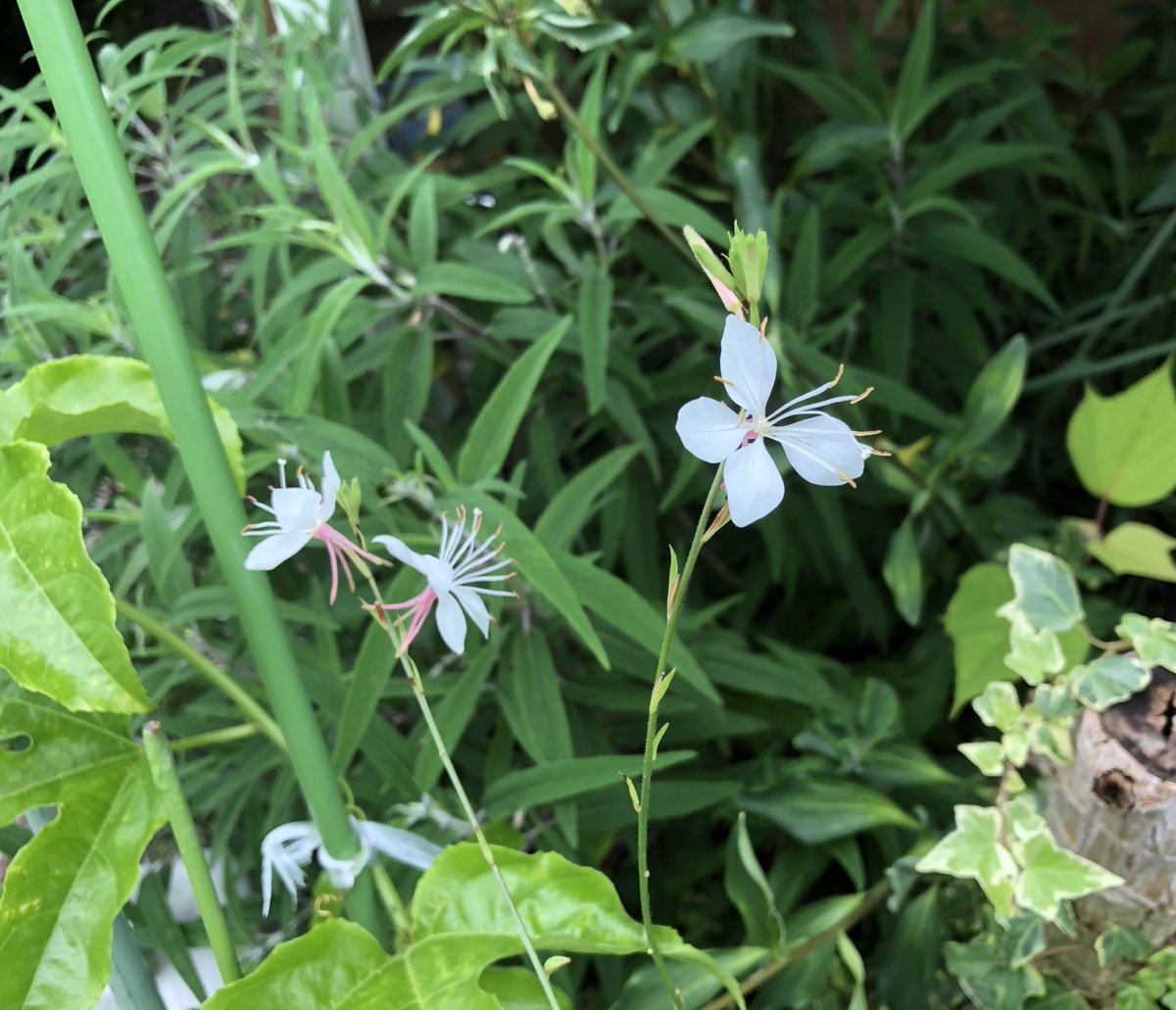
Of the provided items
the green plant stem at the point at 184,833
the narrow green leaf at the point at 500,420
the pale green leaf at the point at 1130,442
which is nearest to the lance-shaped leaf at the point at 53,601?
the green plant stem at the point at 184,833

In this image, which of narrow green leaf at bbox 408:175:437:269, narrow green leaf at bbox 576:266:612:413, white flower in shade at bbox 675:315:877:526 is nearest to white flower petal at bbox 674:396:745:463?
white flower in shade at bbox 675:315:877:526

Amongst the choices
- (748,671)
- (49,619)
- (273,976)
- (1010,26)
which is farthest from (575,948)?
(1010,26)

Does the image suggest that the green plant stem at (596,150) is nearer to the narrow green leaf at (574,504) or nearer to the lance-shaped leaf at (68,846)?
the narrow green leaf at (574,504)

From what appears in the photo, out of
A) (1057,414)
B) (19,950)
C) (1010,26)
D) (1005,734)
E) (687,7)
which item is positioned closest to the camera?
(19,950)

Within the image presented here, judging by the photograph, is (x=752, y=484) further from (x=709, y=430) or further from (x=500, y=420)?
(x=500, y=420)

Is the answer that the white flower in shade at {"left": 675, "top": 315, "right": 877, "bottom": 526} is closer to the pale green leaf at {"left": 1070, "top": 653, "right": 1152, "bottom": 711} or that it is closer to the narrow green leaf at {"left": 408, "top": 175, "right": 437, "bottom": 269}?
the pale green leaf at {"left": 1070, "top": 653, "right": 1152, "bottom": 711}

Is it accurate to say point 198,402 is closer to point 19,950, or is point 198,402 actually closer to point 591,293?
point 19,950
